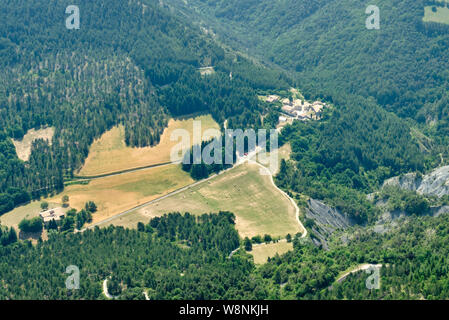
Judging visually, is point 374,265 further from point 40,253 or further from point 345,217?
point 40,253

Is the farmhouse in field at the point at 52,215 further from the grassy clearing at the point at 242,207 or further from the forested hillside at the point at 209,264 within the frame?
the grassy clearing at the point at 242,207

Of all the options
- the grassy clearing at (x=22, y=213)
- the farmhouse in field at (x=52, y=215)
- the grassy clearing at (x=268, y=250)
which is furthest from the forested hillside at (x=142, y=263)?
the grassy clearing at (x=22, y=213)

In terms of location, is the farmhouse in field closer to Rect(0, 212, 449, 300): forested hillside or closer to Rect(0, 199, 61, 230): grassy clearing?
Rect(0, 199, 61, 230): grassy clearing

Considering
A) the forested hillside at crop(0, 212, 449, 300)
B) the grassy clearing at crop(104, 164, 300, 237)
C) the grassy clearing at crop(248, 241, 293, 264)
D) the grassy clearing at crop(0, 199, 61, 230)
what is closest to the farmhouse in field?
the grassy clearing at crop(0, 199, 61, 230)

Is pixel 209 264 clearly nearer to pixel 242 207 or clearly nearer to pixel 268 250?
pixel 268 250

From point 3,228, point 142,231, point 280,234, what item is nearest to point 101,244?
point 142,231
